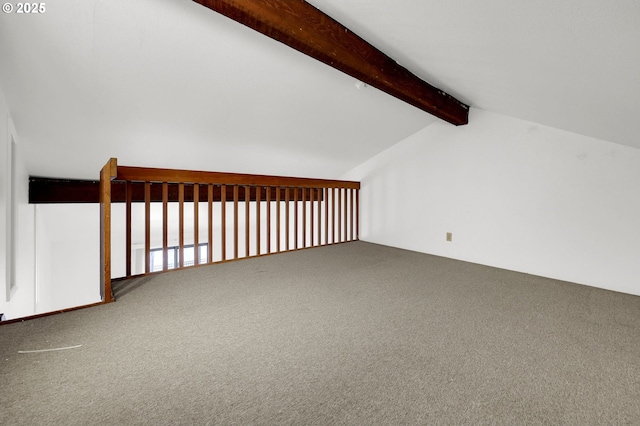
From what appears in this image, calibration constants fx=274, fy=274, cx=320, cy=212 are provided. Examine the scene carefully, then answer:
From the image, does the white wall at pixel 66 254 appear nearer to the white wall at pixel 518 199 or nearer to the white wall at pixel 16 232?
the white wall at pixel 16 232

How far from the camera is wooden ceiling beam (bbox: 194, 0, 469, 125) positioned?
1.46 meters

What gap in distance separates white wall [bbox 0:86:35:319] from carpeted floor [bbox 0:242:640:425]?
1166mm

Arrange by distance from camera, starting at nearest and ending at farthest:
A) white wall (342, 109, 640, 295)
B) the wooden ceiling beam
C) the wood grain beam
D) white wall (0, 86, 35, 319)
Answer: the wooden ceiling beam
white wall (0, 86, 35, 319)
white wall (342, 109, 640, 295)
the wood grain beam

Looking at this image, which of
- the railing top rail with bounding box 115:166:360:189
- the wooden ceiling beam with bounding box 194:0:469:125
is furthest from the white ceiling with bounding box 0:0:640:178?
the railing top rail with bounding box 115:166:360:189

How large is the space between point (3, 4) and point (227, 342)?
2.16 m

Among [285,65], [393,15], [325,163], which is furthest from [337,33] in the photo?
[325,163]

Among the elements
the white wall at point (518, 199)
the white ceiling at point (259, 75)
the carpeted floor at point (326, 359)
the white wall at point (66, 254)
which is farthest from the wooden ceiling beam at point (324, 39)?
the white wall at point (66, 254)

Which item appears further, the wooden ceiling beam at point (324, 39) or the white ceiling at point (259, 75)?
the wooden ceiling beam at point (324, 39)

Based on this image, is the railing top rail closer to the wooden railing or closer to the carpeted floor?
the wooden railing

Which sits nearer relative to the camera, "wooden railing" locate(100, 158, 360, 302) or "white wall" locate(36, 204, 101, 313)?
"wooden railing" locate(100, 158, 360, 302)

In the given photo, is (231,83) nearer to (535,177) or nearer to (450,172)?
(450,172)

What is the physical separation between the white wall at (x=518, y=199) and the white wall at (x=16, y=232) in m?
3.87

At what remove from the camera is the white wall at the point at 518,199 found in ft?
7.34

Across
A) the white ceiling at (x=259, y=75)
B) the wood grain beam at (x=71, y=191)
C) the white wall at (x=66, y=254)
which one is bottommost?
the white wall at (x=66, y=254)
